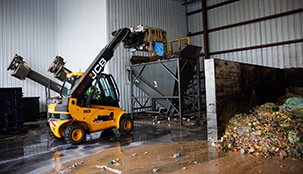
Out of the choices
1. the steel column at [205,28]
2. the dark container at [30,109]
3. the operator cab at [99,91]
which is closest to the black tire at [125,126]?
the operator cab at [99,91]

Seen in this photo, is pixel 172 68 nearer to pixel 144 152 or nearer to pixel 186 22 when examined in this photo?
pixel 144 152

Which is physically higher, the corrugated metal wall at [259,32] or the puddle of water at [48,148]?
the corrugated metal wall at [259,32]

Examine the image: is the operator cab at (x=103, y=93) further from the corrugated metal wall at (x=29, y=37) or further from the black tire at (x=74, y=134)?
the corrugated metal wall at (x=29, y=37)

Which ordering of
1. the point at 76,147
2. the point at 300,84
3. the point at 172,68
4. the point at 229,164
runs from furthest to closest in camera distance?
the point at 300,84, the point at 172,68, the point at 76,147, the point at 229,164

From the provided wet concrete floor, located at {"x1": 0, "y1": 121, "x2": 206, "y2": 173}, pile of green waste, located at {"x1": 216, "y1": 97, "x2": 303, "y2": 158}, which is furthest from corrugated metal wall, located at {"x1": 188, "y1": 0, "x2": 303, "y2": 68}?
pile of green waste, located at {"x1": 216, "y1": 97, "x2": 303, "y2": 158}

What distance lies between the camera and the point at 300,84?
1145 centimetres

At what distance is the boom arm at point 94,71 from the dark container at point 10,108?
3.95 m

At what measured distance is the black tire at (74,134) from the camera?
5.85m

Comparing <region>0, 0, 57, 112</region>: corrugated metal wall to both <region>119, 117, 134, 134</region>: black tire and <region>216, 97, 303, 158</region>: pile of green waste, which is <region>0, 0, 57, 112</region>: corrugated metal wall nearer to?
<region>119, 117, 134, 134</region>: black tire

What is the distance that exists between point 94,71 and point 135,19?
8.03 metres

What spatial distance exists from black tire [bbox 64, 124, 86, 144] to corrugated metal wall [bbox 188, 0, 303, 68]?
40.1 feet

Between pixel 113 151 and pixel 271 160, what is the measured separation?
339 centimetres

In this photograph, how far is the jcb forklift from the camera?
603 cm

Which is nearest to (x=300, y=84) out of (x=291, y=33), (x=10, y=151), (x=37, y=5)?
(x=291, y=33)
